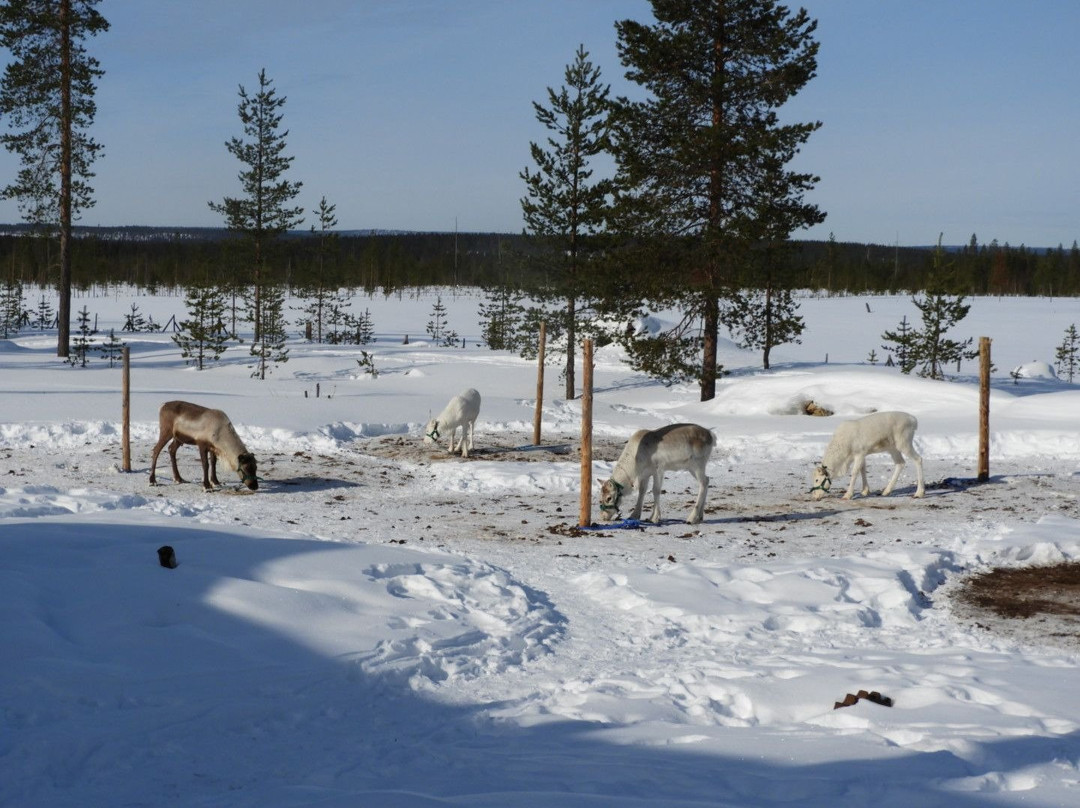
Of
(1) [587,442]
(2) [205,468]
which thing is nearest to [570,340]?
A: (2) [205,468]

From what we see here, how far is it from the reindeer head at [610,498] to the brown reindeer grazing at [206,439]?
5.99 m

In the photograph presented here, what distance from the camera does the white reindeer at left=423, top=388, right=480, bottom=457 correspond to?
1952 cm

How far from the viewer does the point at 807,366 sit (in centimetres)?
3803

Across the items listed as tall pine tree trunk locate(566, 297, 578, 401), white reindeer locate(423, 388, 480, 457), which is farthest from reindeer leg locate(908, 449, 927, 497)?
tall pine tree trunk locate(566, 297, 578, 401)

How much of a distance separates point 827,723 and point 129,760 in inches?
184

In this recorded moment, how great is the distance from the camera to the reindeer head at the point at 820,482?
52.0 ft

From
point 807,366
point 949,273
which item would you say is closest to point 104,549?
point 807,366

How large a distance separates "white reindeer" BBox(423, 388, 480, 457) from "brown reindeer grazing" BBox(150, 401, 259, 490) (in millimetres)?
4754

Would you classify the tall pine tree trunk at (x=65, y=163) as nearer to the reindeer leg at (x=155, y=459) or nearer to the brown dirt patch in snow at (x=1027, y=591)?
the reindeer leg at (x=155, y=459)

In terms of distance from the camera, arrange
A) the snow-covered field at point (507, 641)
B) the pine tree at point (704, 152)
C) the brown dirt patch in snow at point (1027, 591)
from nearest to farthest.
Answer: the snow-covered field at point (507, 641) → the brown dirt patch in snow at point (1027, 591) → the pine tree at point (704, 152)

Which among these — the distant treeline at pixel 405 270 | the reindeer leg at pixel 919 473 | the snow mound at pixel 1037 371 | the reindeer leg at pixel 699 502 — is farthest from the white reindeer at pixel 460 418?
the distant treeline at pixel 405 270

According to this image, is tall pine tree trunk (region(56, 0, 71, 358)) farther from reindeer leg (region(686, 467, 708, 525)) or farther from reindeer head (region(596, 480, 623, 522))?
reindeer leg (region(686, 467, 708, 525))

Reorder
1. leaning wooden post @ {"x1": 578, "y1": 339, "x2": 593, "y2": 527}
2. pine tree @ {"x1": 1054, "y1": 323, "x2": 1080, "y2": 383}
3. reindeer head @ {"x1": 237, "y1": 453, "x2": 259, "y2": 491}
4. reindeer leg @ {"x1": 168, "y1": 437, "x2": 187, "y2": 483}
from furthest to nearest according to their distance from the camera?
pine tree @ {"x1": 1054, "y1": 323, "x2": 1080, "y2": 383} < reindeer leg @ {"x1": 168, "y1": 437, "x2": 187, "y2": 483} < reindeer head @ {"x1": 237, "y1": 453, "x2": 259, "y2": 491} < leaning wooden post @ {"x1": 578, "y1": 339, "x2": 593, "y2": 527}

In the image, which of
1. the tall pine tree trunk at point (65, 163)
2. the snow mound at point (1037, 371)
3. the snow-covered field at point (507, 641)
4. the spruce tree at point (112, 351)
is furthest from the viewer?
the snow mound at point (1037, 371)
